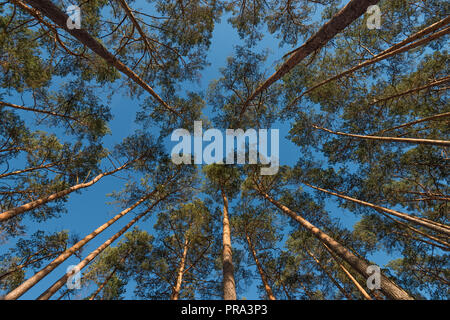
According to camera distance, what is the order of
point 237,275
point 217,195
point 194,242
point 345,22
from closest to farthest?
1. point 345,22
2. point 194,242
3. point 237,275
4. point 217,195

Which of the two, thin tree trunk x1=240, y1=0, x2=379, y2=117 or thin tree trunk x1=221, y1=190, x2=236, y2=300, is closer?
thin tree trunk x1=240, y1=0, x2=379, y2=117

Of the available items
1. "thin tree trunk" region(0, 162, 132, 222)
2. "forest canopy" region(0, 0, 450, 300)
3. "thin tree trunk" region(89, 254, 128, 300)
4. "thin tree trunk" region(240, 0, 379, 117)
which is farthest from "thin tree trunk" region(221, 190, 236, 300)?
"thin tree trunk" region(89, 254, 128, 300)

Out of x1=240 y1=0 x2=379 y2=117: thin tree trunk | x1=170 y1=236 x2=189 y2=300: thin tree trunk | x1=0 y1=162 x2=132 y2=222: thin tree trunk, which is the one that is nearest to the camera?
x1=240 y1=0 x2=379 y2=117: thin tree trunk

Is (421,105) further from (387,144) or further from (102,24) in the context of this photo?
(102,24)

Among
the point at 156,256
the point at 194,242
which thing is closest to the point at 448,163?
the point at 194,242

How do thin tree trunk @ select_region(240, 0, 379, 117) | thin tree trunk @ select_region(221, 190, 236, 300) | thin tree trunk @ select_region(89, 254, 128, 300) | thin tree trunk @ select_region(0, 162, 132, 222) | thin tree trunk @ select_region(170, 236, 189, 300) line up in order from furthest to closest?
thin tree trunk @ select_region(89, 254, 128, 300) < thin tree trunk @ select_region(170, 236, 189, 300) < thin tree trunk @ select_region(0, 162, 132, 222) < thin tree trunk @ select_region(221, 190, 236, 300) < thin tree trunk @ select_region(240, 0, 379, 117)

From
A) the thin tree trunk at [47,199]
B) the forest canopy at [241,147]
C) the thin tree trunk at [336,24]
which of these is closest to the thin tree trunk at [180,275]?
the forest canopy at [241,147]

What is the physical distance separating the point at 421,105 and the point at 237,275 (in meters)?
10.2

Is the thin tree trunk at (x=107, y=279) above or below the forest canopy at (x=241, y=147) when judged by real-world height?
below

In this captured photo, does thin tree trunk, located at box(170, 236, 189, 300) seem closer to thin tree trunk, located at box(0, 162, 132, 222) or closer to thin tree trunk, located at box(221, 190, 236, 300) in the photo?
thin tree trunk, located at box(221, 190, 236, 300)

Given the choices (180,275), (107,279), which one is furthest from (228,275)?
(107,279)

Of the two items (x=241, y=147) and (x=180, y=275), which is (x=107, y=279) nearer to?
(x=180, y=275)

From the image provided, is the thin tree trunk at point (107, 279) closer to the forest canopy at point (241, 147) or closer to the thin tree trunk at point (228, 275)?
the forest canopy at point (241, 147)

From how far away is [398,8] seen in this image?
19.5 feet
